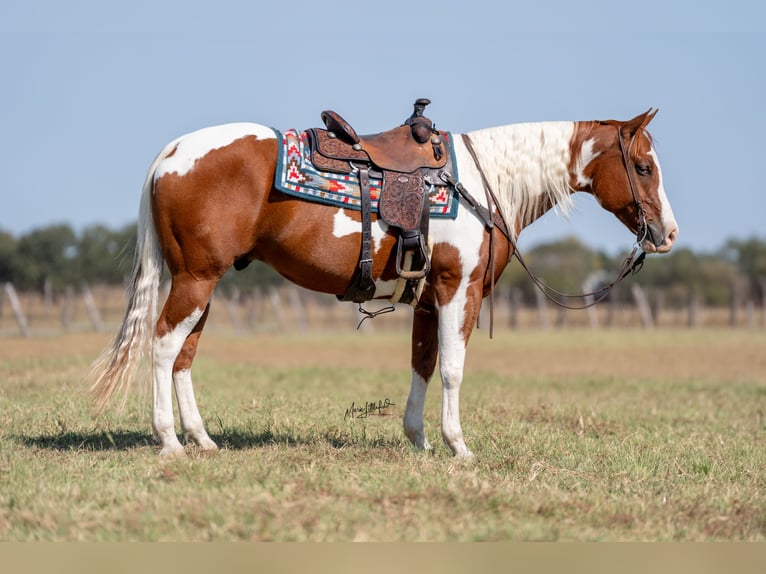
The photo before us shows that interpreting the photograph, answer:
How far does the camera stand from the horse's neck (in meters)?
6.14

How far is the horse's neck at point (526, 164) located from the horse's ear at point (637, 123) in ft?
1.29

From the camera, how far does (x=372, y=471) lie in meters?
5.02

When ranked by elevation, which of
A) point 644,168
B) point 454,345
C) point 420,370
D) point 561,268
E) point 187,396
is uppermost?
point 644,168

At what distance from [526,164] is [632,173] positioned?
752mm

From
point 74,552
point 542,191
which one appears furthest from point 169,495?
point 542,191

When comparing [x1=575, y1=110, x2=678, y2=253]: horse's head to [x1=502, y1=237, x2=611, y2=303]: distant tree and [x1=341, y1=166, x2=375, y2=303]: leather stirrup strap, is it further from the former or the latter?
[x1=502, y1=237, x2=611, y2=303]: distant tree

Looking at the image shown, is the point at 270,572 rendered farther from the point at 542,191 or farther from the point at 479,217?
the point at 542,191

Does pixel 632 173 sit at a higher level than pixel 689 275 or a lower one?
higher

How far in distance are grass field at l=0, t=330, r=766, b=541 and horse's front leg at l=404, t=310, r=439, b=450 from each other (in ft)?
0.64

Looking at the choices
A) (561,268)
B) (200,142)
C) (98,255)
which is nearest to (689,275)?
(561,268)

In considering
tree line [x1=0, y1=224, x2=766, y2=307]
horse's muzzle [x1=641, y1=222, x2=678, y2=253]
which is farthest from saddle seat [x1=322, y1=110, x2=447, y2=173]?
tree line [x1=0, y1=224, x2=766, y2=307]

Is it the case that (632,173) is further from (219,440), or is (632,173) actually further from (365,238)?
(219,440)

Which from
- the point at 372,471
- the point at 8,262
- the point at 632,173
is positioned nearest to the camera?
the point at 372,471

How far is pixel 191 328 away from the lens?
558 centimetres
